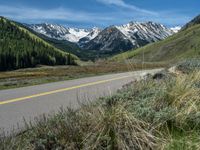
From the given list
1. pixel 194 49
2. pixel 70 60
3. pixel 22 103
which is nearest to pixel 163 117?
pixel 22 103

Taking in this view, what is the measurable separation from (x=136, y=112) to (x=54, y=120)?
118 centimetres

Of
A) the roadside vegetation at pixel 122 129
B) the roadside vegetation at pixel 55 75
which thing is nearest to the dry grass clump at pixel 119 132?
the roadside vegetation at pixel 122 129

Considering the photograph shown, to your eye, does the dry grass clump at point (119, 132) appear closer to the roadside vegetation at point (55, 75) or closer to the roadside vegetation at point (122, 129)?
the roadside vegetation at point (122, 129)

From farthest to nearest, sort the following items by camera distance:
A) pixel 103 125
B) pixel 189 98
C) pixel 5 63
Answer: pixel 5 63 → pixel 189 98 → pixel 103 125

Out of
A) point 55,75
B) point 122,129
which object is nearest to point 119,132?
point 122,129

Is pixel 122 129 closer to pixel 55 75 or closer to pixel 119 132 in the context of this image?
pixel 119 132

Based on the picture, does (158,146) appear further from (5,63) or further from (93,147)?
(5,63)

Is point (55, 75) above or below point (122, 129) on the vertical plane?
below

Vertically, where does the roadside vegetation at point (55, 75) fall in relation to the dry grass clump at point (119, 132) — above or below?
below

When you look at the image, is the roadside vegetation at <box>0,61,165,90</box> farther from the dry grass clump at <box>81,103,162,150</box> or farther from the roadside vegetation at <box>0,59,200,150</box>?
the dry grass clump at <box>81,103,162,150</box>

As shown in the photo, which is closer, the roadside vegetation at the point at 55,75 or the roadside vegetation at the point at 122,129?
the roadside vegetation at the point at 122,129

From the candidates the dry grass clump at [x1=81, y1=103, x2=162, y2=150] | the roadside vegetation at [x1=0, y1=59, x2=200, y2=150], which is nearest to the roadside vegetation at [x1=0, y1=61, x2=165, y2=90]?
the roadside vegetation at [x1=0, y1=59, x2=200, y2=150]

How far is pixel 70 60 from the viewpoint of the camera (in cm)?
16088

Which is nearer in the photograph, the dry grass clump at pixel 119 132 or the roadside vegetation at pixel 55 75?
the dry grass clump at pixel 119 132
